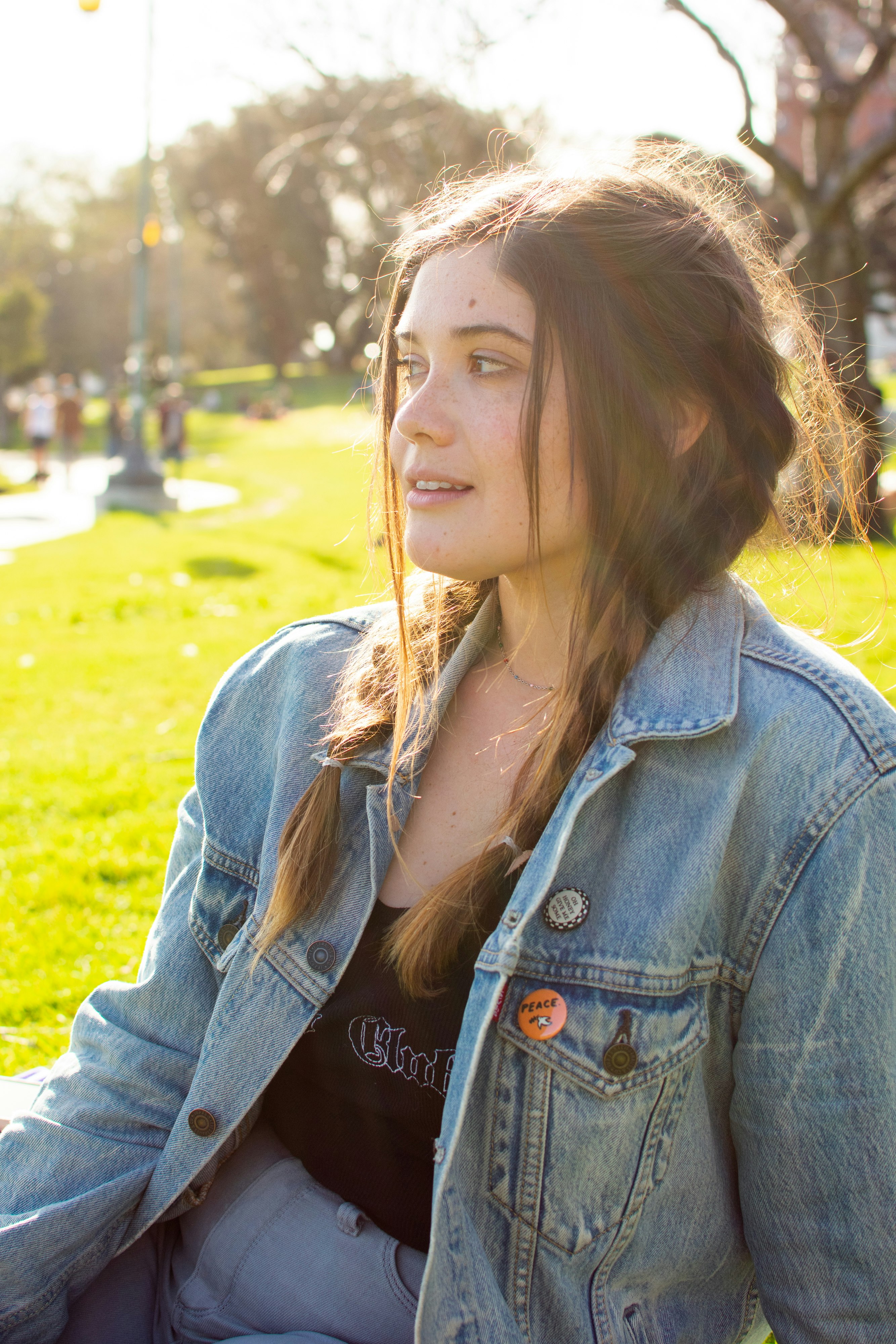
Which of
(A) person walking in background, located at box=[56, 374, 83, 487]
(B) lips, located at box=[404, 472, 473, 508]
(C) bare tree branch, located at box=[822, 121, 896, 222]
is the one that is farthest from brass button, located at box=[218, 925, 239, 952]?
Answer: (A) person walking in background, located at box=[56, 374, 83, 487]

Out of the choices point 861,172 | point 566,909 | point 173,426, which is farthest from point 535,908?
point 173,426

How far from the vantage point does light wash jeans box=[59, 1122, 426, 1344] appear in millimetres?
1713

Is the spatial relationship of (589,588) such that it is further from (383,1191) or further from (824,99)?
(824,99)

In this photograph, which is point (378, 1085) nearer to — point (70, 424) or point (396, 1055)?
point (396, 1055)

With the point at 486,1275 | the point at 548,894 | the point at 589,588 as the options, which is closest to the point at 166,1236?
the point at 486,1275

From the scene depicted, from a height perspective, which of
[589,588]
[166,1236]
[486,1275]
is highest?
[589,588]

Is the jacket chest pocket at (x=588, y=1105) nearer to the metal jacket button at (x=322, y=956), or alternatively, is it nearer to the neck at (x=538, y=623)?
A: the metal jacket button at (x=322, y=956)

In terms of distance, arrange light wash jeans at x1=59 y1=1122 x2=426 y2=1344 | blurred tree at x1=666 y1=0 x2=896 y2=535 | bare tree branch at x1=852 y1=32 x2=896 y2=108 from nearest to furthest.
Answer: light wash jeans at x1=59 y1=1122 x2=426 y2=1344 → blurred tree at x1=666 y1=0 x2=896 y2=535 → bare tree branch at x1=852 y1=32 x2=896 y2=108

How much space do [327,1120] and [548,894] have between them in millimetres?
627

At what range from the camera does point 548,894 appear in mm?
1603

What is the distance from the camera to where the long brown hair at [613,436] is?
1.74 m

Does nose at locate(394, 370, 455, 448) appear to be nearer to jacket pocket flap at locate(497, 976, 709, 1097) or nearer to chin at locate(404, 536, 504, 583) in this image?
chin at locate(404, 536, 504, 583)

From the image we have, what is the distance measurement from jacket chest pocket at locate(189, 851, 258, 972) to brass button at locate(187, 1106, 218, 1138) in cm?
24

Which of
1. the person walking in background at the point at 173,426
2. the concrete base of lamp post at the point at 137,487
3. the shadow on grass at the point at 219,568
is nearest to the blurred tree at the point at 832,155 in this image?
the shadow on grass at the point at 219,568
